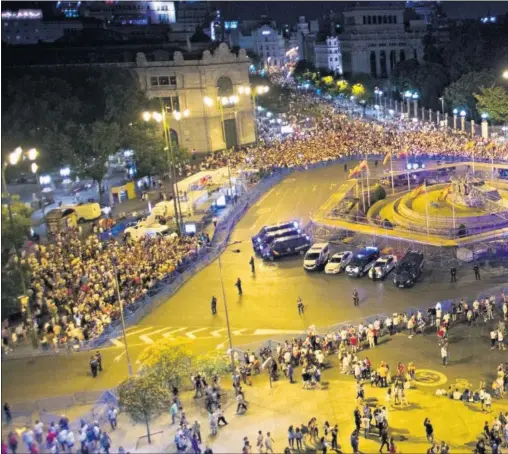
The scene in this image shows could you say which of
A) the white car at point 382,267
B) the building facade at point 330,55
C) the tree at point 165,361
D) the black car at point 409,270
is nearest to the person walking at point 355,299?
the black car at point 409,270

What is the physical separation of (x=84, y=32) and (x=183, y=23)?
67.3 meters

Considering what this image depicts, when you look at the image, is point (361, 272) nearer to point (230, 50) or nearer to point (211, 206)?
point (211, 206)

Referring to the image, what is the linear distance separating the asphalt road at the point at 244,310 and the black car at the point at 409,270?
0.44 m

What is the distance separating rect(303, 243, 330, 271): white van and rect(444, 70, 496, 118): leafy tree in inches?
1973

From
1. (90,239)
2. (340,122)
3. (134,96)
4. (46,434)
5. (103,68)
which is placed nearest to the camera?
(46,434)

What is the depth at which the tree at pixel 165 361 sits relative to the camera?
2342cm

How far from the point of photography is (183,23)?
165375 mm

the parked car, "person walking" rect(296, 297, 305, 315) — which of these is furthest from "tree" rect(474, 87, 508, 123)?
"person walking" rect(296, 297, 305, 315)

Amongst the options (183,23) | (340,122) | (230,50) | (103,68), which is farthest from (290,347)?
(183,23)

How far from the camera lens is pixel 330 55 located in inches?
6211

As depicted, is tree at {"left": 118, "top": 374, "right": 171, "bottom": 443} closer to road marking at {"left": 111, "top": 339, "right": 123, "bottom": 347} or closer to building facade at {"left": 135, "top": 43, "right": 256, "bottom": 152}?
road marking at {"left": 111, "top": 339, "right": 123, "bottom": 347}

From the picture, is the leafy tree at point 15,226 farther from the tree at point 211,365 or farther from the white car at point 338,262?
the white car at point 338,262

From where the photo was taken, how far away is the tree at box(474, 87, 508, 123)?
76938mm

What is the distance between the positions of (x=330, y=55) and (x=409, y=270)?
128 meters
